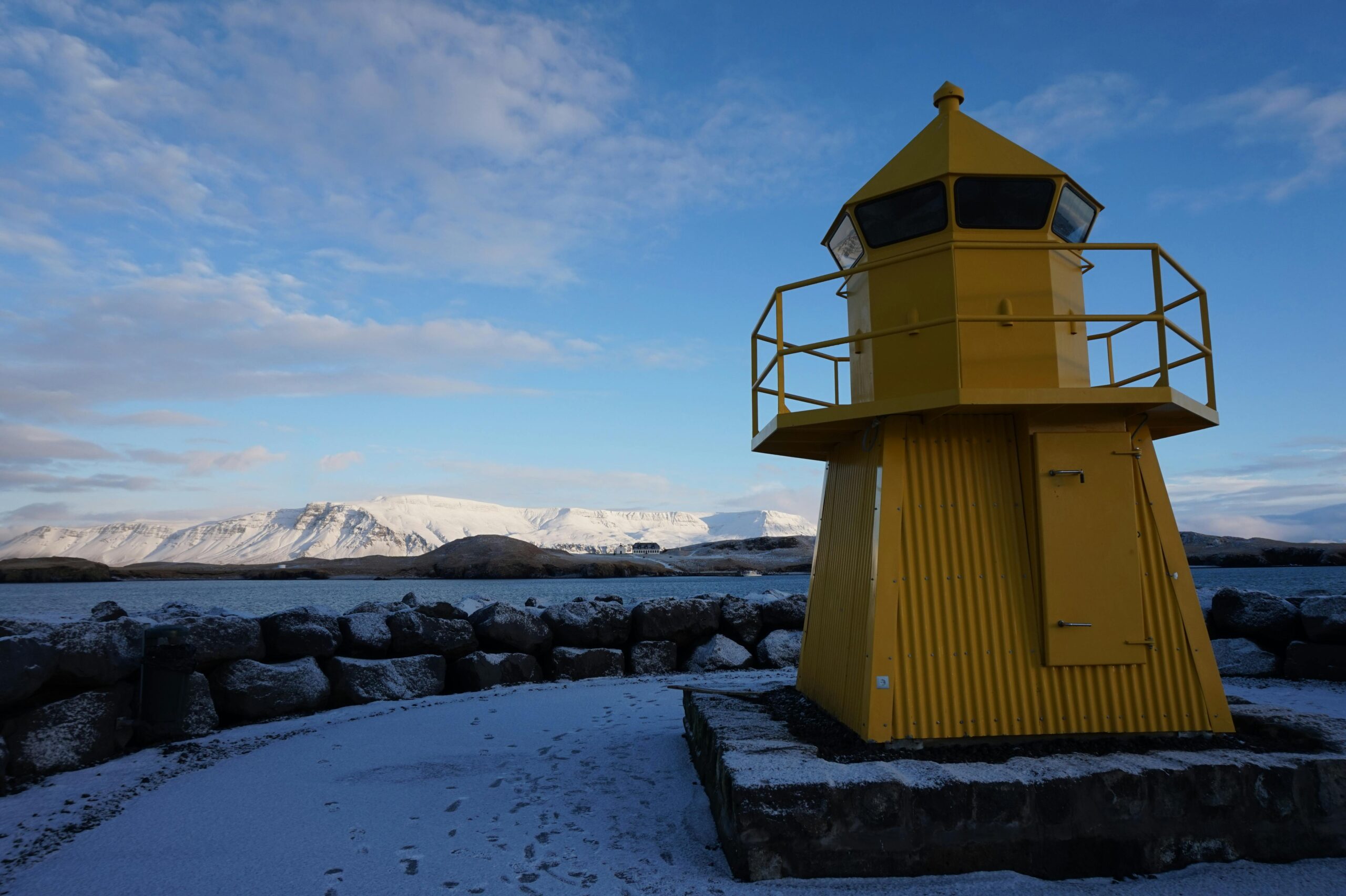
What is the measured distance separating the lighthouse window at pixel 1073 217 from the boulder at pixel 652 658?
25.9 feet

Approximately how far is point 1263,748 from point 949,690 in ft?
6.65

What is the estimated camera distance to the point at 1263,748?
5.14m

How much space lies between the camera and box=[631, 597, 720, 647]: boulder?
11711 mm

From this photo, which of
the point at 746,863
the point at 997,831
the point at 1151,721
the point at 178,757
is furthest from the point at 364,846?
the point at 1151,721

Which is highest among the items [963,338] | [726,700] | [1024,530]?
[963,338]

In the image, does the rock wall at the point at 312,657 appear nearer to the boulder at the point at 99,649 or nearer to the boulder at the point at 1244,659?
the boulder at the point at 99,649

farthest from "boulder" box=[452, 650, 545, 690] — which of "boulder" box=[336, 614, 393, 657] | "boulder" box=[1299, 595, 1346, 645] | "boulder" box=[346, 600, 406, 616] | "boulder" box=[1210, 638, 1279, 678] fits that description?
"boulder" box=[1299, 595, 1346, 645]

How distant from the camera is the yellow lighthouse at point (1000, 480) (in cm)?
541

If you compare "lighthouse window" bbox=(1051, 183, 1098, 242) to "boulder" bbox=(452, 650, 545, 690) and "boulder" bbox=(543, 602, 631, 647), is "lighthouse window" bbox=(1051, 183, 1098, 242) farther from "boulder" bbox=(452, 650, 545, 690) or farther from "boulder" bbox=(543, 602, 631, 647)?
"boulder" bbox=(452, 650, 545, 690)

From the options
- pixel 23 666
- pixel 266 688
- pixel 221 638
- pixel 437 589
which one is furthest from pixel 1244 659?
pixel 437 589

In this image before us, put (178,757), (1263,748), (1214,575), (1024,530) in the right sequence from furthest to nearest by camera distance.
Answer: (1214,575) → (178,757) → (1024,530) → (1263,748)

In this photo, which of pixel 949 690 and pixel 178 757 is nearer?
pixel 949 690

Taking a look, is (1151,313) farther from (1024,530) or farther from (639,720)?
(639,720)

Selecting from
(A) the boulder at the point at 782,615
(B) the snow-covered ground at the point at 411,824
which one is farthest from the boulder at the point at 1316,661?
(B) the snow-covered ground at the point at 411,824
